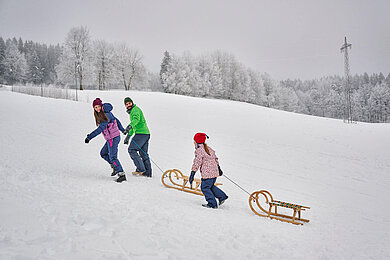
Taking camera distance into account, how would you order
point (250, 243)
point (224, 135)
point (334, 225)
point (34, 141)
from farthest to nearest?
point (224, 135) < point (34, 141) < point (334, 225) < point (250, 243)

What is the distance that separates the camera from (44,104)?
15.9 metres

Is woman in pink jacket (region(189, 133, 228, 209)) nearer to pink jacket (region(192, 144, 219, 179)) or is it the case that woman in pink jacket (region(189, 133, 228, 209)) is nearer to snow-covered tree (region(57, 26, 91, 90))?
pink jacket (region(192, 144, 219, 179))

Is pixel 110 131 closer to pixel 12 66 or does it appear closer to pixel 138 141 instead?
pixel 138 141

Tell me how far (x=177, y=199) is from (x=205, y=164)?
1.05 m

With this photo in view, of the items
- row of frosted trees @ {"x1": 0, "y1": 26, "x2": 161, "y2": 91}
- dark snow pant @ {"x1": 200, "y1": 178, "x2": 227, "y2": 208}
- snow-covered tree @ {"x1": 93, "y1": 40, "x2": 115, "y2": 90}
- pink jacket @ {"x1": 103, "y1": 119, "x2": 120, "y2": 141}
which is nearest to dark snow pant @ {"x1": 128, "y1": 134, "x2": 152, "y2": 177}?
pink jacket @ {"x1": 103, "y1": 119, "x2": 120, "y2": 141}

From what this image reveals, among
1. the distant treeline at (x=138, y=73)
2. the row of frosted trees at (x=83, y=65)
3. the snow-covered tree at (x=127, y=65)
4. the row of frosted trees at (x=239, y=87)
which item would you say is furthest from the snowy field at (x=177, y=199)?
the row of frosted trees at (x=239, y=87)

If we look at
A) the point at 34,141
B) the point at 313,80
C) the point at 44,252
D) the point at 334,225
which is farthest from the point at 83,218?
the point at 313,80

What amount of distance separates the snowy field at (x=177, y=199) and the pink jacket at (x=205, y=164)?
0.74 meters

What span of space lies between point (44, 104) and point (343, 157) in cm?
1924

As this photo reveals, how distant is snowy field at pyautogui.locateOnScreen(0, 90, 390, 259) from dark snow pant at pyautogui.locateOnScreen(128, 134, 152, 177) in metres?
0.57

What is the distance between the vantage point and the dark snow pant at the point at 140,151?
673 centimetres

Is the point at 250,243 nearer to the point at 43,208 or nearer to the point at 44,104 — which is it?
the point at 43,208

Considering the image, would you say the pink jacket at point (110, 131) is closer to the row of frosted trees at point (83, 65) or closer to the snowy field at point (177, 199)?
the snowy field at point (177, 199)

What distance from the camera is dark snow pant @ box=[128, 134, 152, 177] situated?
673 centimetres
